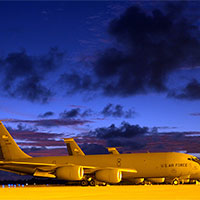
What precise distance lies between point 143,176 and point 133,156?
3271 millimetres

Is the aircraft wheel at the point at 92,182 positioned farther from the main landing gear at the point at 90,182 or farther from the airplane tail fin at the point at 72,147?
the airplane tail fin at the point at 72,147

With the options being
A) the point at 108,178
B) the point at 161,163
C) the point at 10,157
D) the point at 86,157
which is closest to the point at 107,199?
the point at 108,178

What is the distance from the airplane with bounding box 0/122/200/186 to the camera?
2013 inches

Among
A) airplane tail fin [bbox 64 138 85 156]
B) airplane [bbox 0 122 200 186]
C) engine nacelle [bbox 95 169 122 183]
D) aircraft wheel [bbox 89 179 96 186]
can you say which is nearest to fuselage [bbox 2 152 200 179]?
airplane [bbox 0 122 200 186]

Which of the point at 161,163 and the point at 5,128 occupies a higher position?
the point at 5,128

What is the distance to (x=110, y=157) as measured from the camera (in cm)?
5684

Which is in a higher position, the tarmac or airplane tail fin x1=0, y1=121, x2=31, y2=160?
airplane tail fin x1=0, y1=121, x2=31, y2=160

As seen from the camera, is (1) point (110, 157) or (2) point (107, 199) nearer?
(2) point (107, 199)

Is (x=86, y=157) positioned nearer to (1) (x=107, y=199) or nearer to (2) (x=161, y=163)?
(2) (x=161, y=163)

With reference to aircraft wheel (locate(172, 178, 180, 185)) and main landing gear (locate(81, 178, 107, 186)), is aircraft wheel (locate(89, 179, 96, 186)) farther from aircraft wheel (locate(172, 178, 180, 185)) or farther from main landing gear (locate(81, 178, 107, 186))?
aircraft wheel (locate(172, 178, 180, 185))

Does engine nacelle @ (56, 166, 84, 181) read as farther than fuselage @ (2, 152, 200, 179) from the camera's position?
No

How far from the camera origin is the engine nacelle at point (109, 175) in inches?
1946

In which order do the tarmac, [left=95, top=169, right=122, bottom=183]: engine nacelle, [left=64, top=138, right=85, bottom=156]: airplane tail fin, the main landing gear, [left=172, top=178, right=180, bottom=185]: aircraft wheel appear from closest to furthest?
the tarmac < [left=95, top=169, right=122, bottom=183]: engine nacelle < [left=172, top=178, right=180, bottom=185]: aircraft wheel < the main landing gear < [left=64, top=138, right=85, bottom=156]: airplane tail fin

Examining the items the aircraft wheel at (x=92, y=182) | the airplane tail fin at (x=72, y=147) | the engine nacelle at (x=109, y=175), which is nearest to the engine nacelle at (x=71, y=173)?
the engine nacelle at (x=109, y=175)
